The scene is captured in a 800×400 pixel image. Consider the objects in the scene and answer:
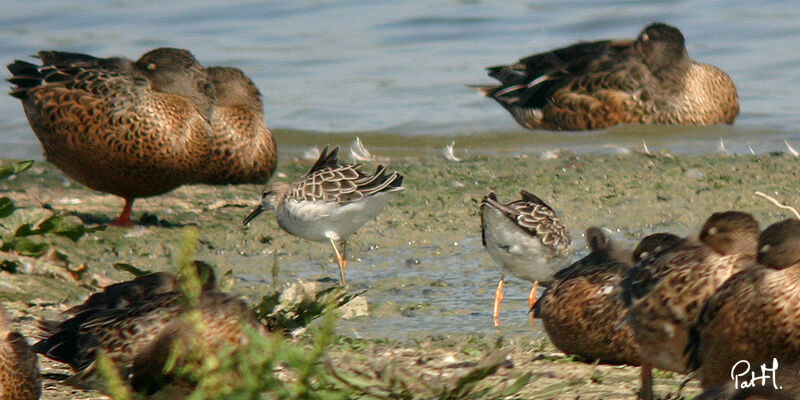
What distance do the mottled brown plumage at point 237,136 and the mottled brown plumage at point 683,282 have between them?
5.58m

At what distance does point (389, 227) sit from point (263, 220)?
974mm

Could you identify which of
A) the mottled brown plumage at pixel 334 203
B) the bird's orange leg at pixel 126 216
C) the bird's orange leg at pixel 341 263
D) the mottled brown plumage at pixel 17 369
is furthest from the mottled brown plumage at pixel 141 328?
the bird's orange leg at pixel 126 216

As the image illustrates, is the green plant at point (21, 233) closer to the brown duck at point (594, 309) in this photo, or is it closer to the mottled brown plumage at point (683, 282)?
the brown duck at point (594, 309)

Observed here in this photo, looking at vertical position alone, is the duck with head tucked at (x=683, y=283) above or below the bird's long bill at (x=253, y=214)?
above

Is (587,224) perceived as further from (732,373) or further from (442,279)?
(732,373)

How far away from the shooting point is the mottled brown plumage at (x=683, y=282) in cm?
475

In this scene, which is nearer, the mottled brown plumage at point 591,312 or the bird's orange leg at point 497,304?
the mottled brown plumage at point 591,312

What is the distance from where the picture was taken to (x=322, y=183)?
877 cm

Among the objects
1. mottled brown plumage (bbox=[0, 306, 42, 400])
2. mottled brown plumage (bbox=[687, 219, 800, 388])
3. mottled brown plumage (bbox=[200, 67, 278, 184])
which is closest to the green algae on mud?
mottled brown plumage (bbox=[200, 67, 278, 184])

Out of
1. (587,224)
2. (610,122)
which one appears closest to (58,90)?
(587,224)

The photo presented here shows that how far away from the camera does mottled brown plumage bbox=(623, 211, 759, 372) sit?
4750 mm

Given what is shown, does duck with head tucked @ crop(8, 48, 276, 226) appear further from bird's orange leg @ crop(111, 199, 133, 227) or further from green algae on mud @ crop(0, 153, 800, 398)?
green algae on mud @ crop(0, 153, 800, 398)
